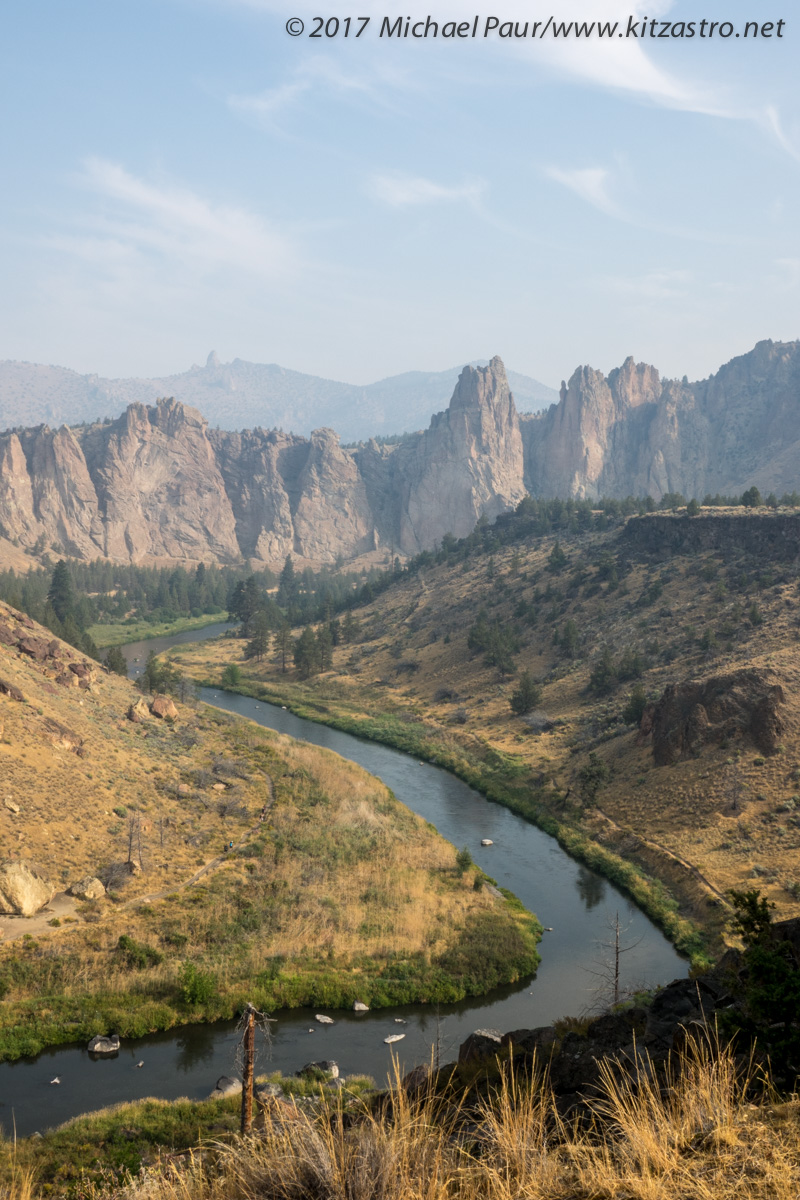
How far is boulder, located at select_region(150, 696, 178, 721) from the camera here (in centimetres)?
A: 5922

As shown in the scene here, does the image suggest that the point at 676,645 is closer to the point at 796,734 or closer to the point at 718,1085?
the point at 796,734

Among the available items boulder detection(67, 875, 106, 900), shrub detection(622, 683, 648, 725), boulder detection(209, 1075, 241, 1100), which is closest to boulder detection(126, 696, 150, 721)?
boulder detection(67, 875, 106, 900)

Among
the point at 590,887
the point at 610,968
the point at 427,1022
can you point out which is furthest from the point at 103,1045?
the point at 590,887

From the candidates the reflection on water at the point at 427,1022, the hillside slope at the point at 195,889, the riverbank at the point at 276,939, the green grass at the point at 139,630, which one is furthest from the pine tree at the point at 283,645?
the reflection on water at the point at 427,1022

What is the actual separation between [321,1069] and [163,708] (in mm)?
39365

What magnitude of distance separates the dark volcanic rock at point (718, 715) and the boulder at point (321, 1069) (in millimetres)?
33563

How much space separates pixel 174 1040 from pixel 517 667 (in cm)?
6352

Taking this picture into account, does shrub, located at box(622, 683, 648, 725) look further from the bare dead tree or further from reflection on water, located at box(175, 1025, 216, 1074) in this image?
reflection on water, located at box(175, 1025, 216, 1074)

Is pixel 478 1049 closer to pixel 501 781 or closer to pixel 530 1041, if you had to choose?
pixel 530 1041

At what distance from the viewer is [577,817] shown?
165ft

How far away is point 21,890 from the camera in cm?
3066

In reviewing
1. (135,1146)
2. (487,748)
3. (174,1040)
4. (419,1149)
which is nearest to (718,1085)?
(419,1149)

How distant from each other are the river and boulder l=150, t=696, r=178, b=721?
76.3 feet

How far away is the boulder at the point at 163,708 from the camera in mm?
59219
